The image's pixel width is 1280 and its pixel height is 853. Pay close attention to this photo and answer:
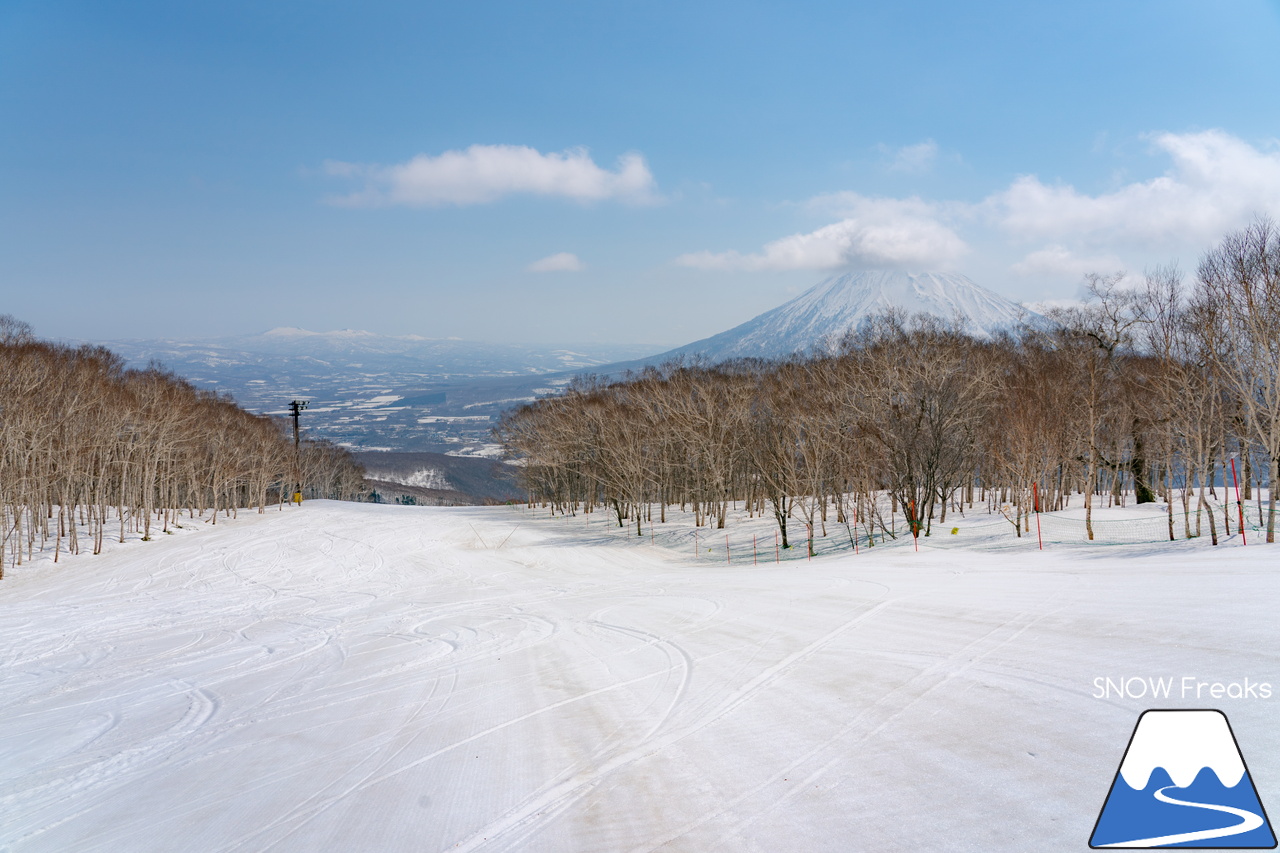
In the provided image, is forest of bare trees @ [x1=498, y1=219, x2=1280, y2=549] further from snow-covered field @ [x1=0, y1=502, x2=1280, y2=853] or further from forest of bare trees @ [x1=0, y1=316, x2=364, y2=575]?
forest of bare trees @ [x1=0, y1=316, x2=364, y2=575]

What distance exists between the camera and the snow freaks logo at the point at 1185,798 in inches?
174

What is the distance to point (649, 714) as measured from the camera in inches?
323

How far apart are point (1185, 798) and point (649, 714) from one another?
5.15 m

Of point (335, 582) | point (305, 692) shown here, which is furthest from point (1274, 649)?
point (335, 582)

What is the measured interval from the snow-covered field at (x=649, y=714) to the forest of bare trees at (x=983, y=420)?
18.9ft

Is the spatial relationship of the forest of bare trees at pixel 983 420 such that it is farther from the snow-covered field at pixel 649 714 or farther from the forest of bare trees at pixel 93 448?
the forest of bare trees at pixel 93 448

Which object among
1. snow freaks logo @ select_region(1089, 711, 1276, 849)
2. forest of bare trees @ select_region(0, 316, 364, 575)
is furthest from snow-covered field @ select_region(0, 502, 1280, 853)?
forest of bare trees @ select_region(0, 316, 364, 575)

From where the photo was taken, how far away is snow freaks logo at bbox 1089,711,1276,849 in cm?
443

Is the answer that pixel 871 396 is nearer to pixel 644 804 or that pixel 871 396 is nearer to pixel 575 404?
pixel 575 404

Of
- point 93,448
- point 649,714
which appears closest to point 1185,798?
point 649,714

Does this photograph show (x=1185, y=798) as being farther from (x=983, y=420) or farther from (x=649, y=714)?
(x=983, y=420)

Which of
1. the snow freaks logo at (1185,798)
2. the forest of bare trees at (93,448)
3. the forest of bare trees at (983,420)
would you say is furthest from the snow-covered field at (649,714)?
the forest of bare trees at (93,448)

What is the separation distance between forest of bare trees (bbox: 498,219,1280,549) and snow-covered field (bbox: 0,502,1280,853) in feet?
18.9

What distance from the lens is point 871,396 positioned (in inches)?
1405
